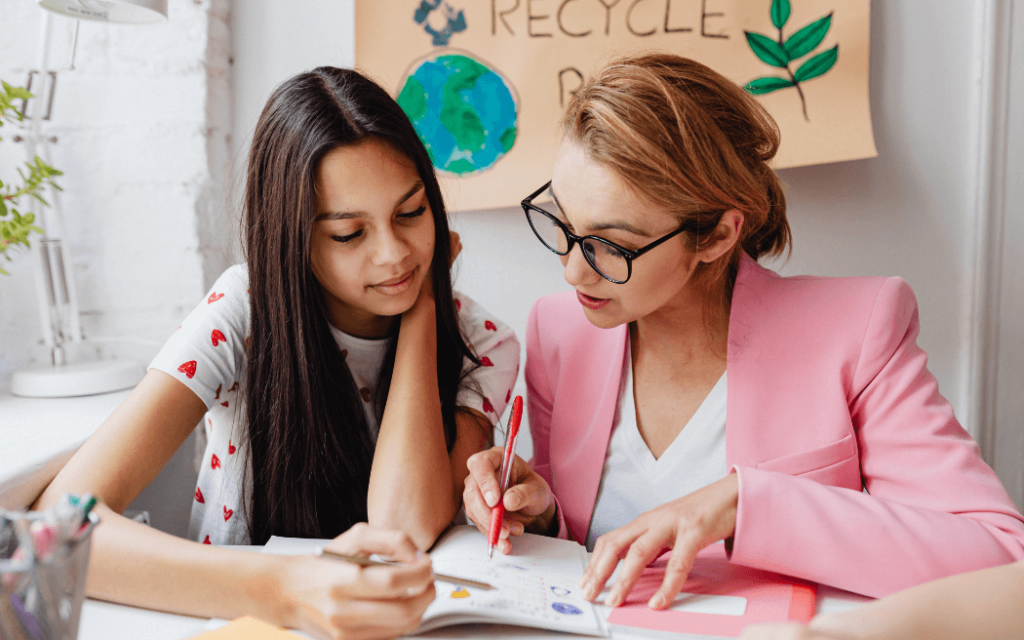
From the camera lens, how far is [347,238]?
0.97m

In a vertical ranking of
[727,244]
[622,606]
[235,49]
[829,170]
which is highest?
[235,49]

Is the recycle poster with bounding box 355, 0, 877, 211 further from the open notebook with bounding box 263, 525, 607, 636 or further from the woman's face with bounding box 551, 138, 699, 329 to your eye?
the open notebook with bounding box 263, 525, 607, 636

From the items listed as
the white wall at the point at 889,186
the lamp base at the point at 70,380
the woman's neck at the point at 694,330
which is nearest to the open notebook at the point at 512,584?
the woman's neck at the point at 694,330

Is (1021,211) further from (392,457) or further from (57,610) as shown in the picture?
(57,610)

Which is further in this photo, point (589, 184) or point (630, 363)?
point (630, 363)

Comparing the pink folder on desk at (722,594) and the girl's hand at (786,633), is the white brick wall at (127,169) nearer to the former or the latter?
the pink folder on desk at (722,594)

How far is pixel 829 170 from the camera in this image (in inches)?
56.9

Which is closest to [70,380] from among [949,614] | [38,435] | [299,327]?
[38,435]

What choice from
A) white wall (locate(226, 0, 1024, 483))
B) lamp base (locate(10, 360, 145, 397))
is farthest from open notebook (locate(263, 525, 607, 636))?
white wall (locate(226, 0, 1024, 483))

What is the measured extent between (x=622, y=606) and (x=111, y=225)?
1.27 metres

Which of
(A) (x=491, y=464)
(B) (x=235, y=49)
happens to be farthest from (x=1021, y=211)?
(B) (x=235, y=49)

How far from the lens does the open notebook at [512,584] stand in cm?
64

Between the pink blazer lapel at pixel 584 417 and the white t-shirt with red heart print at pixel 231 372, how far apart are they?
11 cm

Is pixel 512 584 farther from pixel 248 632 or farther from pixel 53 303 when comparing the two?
pixel 53 303
